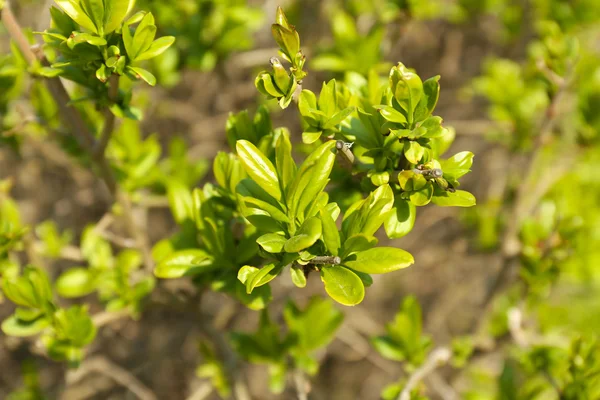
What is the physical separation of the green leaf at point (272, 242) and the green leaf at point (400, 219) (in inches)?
8.4

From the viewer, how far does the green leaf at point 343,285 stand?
0.90m

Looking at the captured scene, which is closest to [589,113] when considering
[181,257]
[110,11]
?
[181,257]

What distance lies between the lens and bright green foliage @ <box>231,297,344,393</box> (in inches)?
59.5

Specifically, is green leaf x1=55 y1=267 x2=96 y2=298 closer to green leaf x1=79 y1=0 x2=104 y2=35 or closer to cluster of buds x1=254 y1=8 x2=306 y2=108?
green leaf x1=79 y1=0 x2=104 y2=35

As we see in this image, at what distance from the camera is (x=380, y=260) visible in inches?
36.3

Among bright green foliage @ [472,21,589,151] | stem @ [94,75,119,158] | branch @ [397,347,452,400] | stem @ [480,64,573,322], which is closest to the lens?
stem @ [94,75,119,158]

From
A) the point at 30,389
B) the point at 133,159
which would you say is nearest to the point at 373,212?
the point at 133,159

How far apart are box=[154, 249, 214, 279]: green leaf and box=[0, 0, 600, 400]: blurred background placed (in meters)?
0.43

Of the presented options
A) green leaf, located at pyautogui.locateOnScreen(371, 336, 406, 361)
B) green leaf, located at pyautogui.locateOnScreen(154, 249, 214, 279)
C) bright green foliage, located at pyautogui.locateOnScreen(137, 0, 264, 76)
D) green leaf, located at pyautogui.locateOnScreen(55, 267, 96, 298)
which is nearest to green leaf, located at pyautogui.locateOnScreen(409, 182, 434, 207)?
green leaf, located at pyautogui.locateOnScreen(154, 249, 214, 279)

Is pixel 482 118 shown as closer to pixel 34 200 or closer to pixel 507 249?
pixel 507 249

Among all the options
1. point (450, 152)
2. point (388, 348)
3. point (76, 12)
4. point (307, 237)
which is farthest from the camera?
point (450, 152)

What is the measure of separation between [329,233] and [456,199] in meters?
0.24

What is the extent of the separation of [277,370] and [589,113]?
4.62 ft

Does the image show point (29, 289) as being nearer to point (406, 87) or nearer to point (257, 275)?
point (257, 275)
